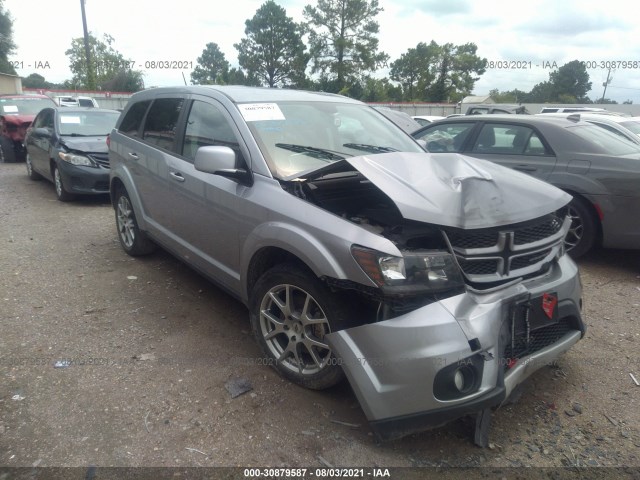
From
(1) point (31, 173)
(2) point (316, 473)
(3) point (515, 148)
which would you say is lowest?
(2) point (316, 473)

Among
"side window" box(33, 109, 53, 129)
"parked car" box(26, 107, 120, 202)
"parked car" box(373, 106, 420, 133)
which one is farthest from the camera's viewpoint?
"side window" box(33, 109, 53, 129)

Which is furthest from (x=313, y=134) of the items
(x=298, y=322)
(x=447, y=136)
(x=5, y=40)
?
(x=5, y=40)

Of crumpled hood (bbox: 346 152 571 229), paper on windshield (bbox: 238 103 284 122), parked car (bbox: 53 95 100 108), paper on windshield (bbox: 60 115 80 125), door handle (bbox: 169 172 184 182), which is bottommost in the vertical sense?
door handle (bbox: 169 172 184 182)

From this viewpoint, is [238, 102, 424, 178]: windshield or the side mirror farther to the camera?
[238, 102, 424, 178]: windshield

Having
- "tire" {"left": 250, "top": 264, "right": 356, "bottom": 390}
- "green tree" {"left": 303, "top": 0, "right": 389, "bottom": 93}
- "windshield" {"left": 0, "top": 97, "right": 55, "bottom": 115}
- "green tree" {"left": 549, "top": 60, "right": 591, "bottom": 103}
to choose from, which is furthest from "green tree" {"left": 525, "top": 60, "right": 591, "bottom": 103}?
"tire" {"left": 250, "top": 264, "right": 356, "bottom": 390}

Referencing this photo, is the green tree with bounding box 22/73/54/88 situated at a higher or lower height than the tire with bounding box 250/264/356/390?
higher

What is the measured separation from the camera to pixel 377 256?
2340 mm

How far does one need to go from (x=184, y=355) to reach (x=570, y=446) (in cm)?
247

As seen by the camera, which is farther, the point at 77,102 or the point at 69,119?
the point at 77,102

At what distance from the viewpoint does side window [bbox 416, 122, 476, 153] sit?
245 inches

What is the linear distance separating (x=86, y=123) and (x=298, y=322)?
769 cm

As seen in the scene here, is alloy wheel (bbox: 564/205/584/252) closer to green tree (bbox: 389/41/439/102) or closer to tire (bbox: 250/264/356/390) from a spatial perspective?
tire (bbox: 250/264/356/390)

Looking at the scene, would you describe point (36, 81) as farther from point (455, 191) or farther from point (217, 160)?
point (455, 191)

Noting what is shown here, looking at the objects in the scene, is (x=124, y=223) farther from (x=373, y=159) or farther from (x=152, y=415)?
(x=373, y=159)
